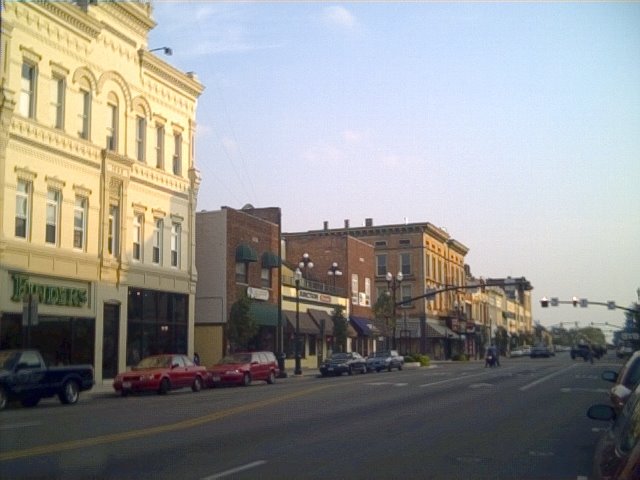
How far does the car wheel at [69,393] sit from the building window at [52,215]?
31.9 ft

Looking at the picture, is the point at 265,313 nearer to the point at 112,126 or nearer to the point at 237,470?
the point at 112,126

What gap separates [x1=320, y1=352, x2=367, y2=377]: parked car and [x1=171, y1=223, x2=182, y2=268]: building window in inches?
430

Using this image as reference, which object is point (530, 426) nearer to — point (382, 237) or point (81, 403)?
point (81, 403)

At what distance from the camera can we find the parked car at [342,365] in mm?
47781

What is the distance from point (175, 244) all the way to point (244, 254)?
21.1ft

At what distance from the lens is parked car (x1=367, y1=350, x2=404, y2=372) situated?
53.8 metres

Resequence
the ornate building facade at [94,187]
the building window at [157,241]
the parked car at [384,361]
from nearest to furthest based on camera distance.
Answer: the ornate building facade at [94,187] < the building window at [157,241] < the parked car at [384,361]

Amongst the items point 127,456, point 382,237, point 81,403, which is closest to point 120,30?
point 81,403

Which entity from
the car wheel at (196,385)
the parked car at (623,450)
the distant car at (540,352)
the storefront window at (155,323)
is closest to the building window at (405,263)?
the distant car at (540,352)

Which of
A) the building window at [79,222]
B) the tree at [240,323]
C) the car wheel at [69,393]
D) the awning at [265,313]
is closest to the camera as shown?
the car wheel at [69,393]

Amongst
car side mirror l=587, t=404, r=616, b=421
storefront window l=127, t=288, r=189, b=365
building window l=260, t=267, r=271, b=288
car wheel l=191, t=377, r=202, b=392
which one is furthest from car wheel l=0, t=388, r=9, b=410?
building window l=260, t=267, r=271, b=288

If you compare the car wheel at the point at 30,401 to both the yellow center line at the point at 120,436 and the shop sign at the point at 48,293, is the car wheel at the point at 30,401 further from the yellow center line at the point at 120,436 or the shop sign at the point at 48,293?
the yellow center line at the point at 120,436

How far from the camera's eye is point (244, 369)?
36781 millimetres

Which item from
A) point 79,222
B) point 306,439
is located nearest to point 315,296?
point 79,222
